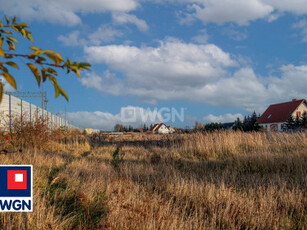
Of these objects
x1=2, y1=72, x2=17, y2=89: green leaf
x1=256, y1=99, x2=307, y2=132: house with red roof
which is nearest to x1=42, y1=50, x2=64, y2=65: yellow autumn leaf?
x1=2, y1=72, x2=17, y2=89: green leaf

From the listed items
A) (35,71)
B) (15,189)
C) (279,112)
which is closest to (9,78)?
(35,71)

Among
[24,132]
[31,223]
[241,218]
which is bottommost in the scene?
[241,218]

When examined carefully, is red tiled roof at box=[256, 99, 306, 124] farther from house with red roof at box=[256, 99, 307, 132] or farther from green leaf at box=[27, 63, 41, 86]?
green leaf at box=[27, 63, 41, 86]

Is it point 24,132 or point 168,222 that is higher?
point 24,132

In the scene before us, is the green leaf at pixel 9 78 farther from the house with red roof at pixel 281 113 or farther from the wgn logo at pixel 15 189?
the house with red roof at pixel 281 113

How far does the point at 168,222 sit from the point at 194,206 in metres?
1.32

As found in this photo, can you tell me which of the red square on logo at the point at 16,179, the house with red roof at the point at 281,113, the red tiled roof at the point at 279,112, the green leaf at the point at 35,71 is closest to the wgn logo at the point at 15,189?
the red square on logo at the point at 16,179

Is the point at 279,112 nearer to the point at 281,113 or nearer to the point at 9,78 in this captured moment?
the point at 281,113

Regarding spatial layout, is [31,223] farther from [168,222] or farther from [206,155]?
[206,155]

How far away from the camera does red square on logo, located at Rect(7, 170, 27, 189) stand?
276cm

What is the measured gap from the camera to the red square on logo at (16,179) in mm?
2760

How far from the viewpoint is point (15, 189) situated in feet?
9.02

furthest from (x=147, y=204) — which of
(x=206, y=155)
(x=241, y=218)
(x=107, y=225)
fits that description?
(x=206, y=155)

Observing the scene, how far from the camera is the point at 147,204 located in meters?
4.03
